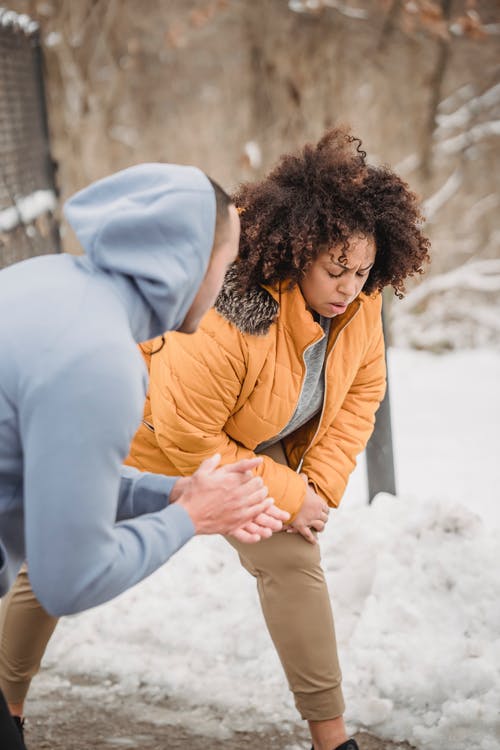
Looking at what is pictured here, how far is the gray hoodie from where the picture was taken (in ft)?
5.08

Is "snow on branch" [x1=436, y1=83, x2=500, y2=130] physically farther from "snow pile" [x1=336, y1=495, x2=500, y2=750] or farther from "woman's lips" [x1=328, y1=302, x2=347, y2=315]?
"woman's lips" [x1=328, y1=302, x2=347, y2=315]

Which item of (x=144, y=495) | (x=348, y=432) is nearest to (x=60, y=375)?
(x=144, y=495)

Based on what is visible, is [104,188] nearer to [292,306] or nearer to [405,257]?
[292,306]

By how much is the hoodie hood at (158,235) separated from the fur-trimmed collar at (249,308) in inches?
26.7

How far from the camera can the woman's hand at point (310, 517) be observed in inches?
104

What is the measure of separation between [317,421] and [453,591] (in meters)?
1.07

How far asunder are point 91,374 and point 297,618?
133 cm

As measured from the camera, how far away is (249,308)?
8.16 ft

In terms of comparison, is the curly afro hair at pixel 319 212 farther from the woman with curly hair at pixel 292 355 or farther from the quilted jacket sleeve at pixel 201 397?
the quilted jacket sleeve at pixel 201 397

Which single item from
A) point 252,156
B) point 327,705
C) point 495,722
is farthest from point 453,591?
point 252,156

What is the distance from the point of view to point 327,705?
103 inches

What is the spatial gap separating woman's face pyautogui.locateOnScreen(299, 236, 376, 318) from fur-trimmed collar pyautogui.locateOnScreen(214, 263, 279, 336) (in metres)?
0.12

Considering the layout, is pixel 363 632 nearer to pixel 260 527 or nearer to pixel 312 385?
pixel 312 385

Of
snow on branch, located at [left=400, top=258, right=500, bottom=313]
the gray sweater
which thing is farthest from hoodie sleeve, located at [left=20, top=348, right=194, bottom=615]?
snow on branch, located at [left=400, top=258, right=500, bottom=313]
